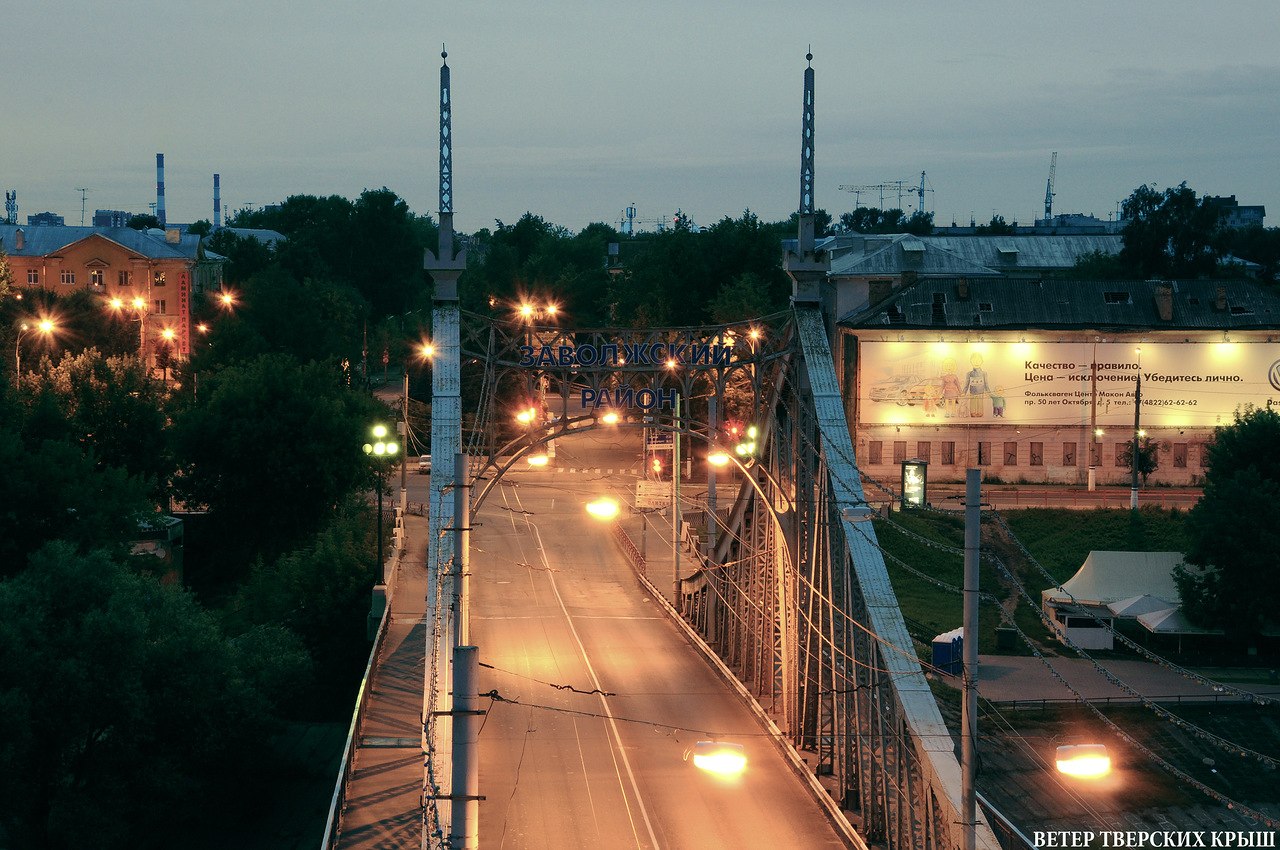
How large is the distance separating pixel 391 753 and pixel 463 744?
16.7 metres

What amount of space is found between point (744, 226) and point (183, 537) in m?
48.0

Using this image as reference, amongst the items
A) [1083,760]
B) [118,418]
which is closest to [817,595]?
[1083,760]

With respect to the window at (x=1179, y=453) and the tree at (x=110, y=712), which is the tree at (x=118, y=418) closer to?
the tree at (x=110, y=712)

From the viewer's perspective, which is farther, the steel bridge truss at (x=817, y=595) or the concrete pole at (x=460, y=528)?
the steel bridge truss at (x=817, y=595)

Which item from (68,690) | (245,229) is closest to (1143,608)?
(68,690)

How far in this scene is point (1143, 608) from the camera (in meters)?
52.0

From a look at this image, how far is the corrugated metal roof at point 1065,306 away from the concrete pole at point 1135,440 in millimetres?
3177

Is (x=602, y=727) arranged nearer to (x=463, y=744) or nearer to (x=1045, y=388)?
(x=463, y=744)

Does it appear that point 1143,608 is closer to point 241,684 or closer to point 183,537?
point 241,684

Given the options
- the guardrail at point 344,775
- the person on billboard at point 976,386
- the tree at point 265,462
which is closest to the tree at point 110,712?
the guardrail at point 344,775

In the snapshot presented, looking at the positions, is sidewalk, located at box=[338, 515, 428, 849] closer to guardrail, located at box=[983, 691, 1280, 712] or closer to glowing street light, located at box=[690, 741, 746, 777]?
glowing street light, located at box=[690, 741, 746, 777]

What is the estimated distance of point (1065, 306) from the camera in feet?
233

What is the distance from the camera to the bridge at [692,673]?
23.7 m

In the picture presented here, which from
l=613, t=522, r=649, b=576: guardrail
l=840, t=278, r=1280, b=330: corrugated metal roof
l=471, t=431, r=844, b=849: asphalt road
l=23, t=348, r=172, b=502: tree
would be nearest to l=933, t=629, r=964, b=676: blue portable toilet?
l=471, t=431, r=844, b=849: asphalt road
